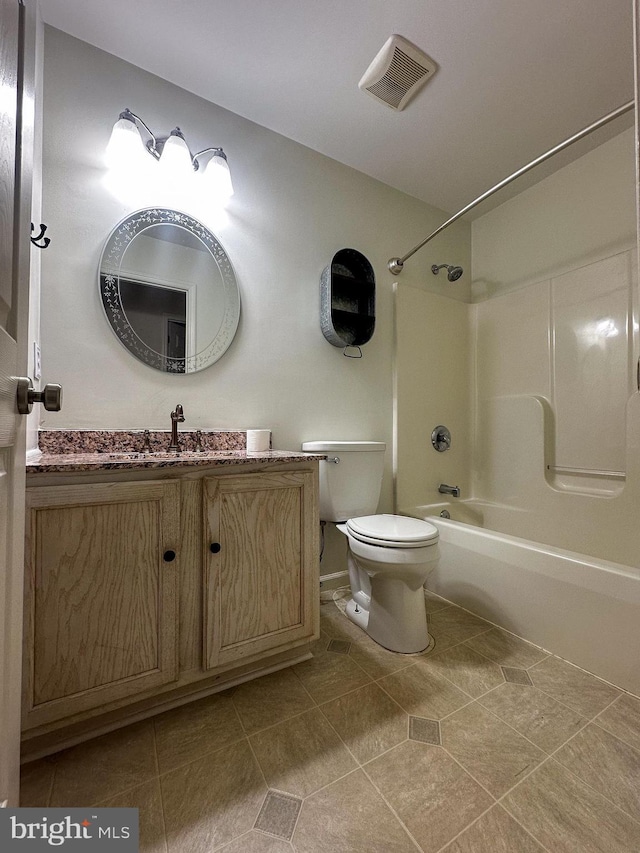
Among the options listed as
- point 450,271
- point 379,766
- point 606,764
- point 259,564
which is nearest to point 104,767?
point 259,564

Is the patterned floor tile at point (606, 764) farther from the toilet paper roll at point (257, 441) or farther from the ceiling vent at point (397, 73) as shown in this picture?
the ceiling vent at point (397, 73)

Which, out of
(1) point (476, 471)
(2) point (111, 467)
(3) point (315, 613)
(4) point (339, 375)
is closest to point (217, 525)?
(2) point (111, 467)

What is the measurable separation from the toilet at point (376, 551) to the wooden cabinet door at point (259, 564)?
0.26 meters

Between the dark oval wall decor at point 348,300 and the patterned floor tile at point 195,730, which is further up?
the dark oval wall decor at point 348,300

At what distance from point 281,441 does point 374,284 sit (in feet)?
3.37

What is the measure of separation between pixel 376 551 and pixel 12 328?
1.20 metres

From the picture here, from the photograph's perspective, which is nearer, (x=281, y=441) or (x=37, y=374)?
(x=37, y=374)

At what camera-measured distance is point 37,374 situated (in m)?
1.13

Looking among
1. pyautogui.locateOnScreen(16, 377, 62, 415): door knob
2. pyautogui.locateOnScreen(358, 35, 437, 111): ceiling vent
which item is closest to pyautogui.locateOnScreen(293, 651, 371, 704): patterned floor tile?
pyautogui.locateOnScreen(16, 377, 62, 415): door knob

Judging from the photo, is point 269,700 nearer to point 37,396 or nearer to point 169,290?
point 37,396

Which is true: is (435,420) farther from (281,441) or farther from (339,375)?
(281,441)

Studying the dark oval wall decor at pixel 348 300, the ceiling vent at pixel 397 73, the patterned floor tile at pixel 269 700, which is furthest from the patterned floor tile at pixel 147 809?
the ceiling vent at pixel 397 73

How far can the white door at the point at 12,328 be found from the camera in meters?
0.46

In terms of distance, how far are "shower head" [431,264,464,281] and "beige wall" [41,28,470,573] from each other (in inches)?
2.0
